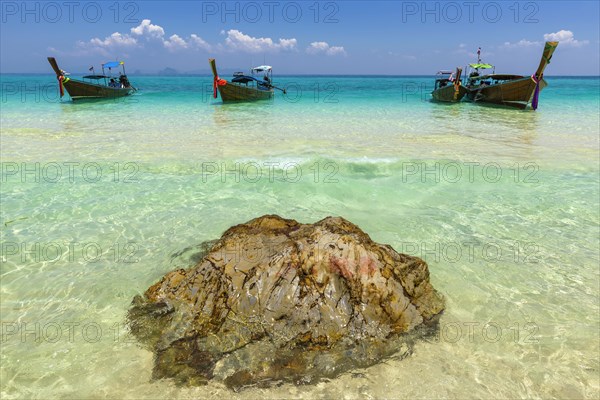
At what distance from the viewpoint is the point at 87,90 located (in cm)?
3381

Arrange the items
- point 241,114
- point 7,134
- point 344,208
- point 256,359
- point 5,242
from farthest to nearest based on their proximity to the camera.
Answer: point 241,114
point 7,134
point 344,208
point 5,242
point 256,359

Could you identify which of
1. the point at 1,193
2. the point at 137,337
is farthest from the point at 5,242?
the point at 137,337

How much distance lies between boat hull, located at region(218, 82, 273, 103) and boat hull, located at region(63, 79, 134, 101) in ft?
38.5

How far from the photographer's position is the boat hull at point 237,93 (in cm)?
3183

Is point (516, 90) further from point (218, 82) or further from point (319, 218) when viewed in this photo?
point (319, 218)

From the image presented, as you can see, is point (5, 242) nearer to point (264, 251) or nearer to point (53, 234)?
point (53, 234)

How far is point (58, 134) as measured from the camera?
16.7 meters

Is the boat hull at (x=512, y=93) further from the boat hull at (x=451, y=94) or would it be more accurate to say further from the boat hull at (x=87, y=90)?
the boat hull at (x=87, y=90)

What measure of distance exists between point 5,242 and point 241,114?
20033mm

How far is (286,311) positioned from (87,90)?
1468 inches

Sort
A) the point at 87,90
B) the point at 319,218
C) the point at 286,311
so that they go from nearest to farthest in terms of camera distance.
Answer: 1. the point at 286,311
2. the point at 319,218
3. the point at 87,90

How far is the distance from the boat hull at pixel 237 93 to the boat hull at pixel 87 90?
11.7m

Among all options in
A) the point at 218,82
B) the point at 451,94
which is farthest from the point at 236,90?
the point at 451,94

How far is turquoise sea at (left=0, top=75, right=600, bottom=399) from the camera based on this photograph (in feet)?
12.2
